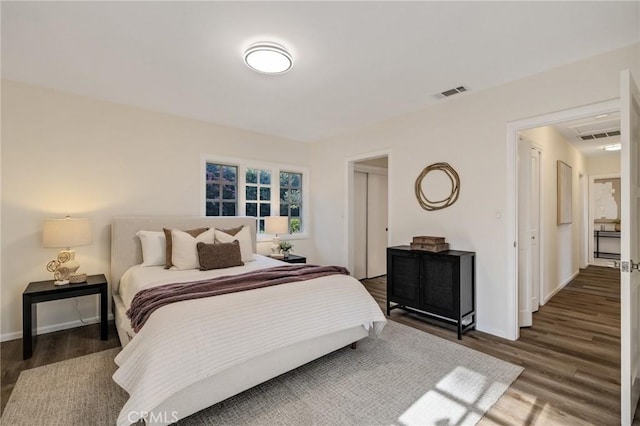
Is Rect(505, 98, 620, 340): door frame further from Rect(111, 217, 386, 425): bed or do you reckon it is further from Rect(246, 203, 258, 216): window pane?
Rect(246, 203, 258, 216): window pane

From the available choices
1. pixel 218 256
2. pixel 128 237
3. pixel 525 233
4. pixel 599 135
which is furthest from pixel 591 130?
pixel 128 237

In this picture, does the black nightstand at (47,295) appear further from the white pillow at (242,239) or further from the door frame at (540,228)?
the door frame at (540,228)

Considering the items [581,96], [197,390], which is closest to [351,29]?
[581,96]

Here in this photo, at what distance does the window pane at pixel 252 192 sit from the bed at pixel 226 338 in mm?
2039

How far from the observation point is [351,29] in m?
2.11

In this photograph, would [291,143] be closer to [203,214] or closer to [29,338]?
[203,214]

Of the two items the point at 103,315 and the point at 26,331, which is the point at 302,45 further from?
the point at 26,331

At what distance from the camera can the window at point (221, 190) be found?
4.28 meters

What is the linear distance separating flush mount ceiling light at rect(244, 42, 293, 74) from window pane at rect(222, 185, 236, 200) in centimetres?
225

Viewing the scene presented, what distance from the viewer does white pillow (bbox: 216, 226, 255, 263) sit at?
348cm

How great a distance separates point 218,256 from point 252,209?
5.40ft

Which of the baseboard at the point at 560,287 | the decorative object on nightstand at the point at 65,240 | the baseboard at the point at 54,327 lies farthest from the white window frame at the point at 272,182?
the baseboard at the point at 560,287

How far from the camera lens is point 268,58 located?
2.37 m

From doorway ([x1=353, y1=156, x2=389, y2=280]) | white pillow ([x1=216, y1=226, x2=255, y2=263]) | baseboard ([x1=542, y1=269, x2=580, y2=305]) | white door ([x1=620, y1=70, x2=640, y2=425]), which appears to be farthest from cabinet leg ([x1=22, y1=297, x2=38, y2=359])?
baseboard ([x1=542, y1=269, x2=580, y2=305])
